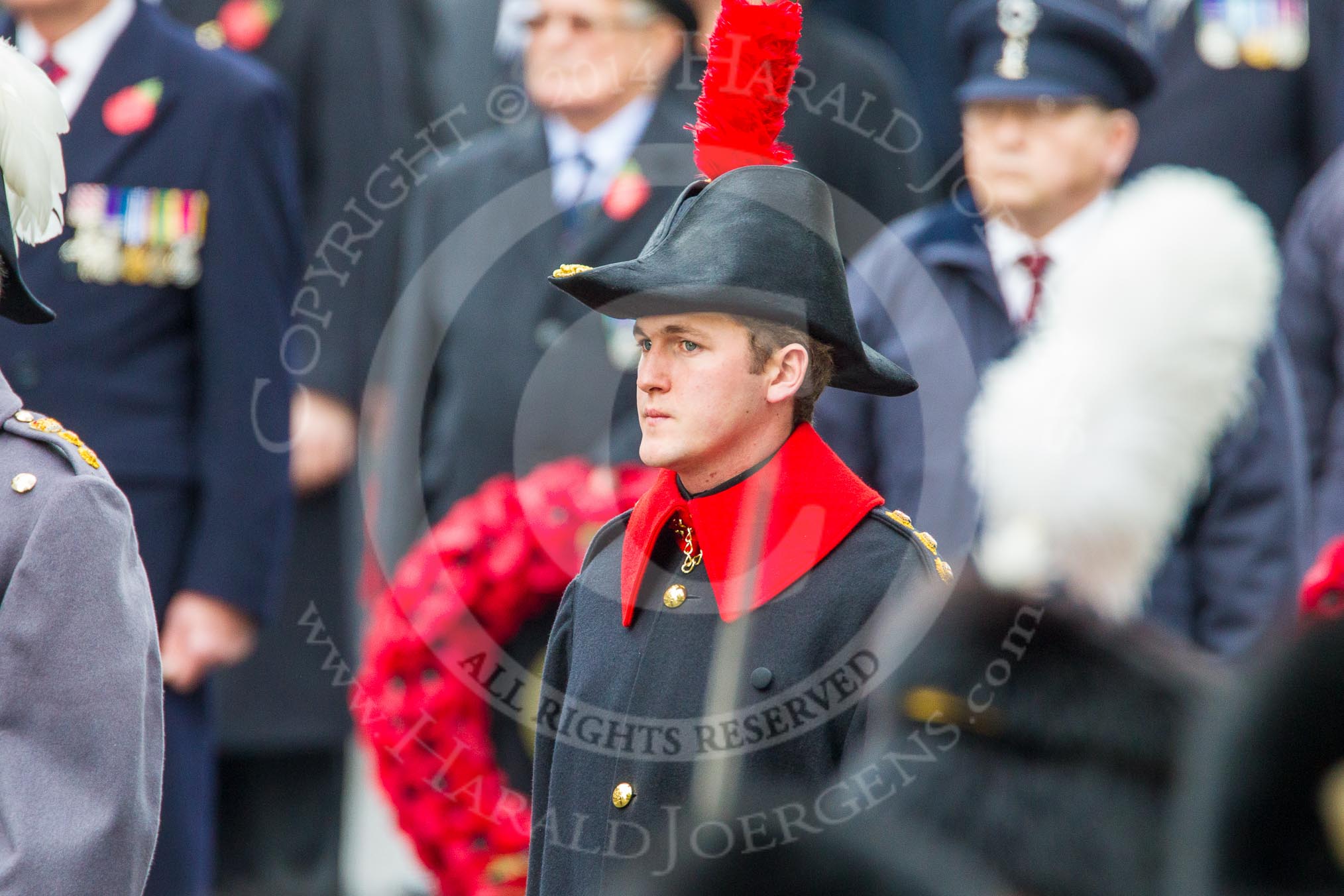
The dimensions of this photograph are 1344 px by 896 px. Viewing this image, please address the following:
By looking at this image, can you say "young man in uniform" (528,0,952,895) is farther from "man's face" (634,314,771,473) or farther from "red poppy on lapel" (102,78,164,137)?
"red poppy on lapel" (102,78,164,137)

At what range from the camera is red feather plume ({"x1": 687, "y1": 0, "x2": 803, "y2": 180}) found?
3277 millimetres

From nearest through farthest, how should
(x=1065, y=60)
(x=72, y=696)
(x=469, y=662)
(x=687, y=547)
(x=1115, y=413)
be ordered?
(x=1115, y=413)
(x=72, y=696)
(x=687, y=547)
(x=469, y=662)
(x=1065, y=60)

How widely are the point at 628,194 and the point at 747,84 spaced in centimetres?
235

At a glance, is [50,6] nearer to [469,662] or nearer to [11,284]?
[469,662]

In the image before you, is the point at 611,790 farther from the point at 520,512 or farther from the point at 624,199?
the point at 624,199

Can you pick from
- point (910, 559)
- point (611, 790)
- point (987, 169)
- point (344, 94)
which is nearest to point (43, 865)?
point (611, 790)

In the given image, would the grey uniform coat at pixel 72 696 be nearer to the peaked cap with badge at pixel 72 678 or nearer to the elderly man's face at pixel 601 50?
the peaked cap with badge at pixel 72 678

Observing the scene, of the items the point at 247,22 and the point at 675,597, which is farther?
the point at 247,22

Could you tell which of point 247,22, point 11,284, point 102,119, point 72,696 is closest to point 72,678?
point 72,696

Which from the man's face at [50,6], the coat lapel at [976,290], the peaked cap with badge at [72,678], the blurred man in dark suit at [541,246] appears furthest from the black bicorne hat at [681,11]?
the peaked cap with badge at [72,678]

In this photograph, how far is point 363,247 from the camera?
20.8 feet

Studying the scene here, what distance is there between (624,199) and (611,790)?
2.66m

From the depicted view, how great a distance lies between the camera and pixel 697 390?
324cm

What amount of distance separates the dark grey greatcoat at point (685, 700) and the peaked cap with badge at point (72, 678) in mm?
641
